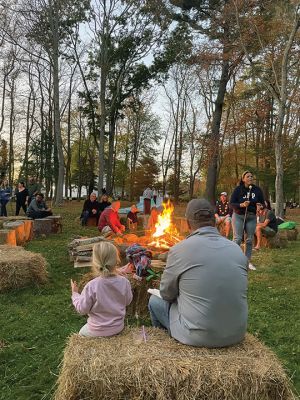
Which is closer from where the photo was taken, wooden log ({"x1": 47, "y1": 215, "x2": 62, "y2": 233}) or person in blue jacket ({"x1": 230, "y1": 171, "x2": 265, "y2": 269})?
person in blue jacket ({"x1": 230, "y1": 171, "x2": 265, "y2": 269})

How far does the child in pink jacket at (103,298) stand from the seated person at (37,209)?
9602 mm

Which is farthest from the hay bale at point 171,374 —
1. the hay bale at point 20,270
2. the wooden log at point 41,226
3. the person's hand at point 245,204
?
the wooden log at point 41,226

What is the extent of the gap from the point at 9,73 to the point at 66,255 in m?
24.4

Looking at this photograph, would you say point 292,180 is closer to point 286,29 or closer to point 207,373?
point 286,29

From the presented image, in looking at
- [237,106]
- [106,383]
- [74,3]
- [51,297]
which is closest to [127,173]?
[237,106]

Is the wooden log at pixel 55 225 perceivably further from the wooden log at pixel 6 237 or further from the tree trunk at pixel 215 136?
the tree trunk at pixel 215 136

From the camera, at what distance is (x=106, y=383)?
2619mm

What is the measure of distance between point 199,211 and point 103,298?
1.03 metres

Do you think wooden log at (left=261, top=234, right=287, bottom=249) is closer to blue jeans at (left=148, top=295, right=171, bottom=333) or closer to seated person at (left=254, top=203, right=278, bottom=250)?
seated person at (left=254, top=203, right=278, bottom=250)

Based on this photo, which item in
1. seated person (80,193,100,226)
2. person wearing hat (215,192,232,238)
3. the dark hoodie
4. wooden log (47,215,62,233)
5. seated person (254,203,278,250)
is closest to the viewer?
the dark hoodie

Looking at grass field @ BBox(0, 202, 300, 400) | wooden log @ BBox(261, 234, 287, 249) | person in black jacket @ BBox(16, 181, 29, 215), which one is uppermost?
person in black jacket @ BBox(16, 181, 29, 215)

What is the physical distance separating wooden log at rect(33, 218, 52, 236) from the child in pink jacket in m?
8.84

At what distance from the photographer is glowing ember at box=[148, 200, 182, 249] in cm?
755

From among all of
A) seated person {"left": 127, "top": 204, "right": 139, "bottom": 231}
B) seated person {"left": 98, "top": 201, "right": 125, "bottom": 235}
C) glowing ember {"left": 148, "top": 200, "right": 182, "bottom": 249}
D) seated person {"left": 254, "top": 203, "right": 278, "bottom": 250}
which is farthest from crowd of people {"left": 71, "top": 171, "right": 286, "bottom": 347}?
seated person {"left": 127, "top": 204, "right": 139, "bottom": 231}
